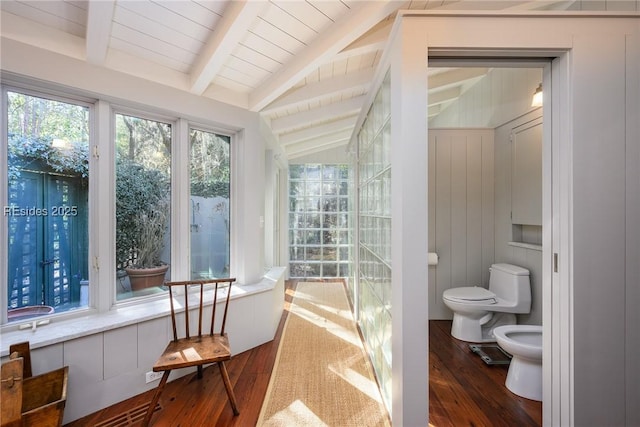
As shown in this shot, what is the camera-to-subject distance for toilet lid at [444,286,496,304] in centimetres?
256

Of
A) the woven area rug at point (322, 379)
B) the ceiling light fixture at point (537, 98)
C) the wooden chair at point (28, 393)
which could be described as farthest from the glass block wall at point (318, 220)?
the wooden chair at point (28, 393)

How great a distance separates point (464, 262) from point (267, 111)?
256 cm

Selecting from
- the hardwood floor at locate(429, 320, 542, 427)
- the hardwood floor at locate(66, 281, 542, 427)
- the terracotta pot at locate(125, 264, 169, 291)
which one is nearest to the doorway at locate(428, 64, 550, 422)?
the hardwood floor at locate(429, 320, 542, 427)

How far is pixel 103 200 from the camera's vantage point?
6.44ft

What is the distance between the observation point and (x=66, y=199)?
1.86m

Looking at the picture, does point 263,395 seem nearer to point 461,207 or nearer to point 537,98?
point 461,207

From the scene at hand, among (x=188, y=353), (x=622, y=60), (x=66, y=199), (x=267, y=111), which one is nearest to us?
(x=622, y=60)

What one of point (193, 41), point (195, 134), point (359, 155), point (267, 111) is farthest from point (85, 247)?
point (359, 155)

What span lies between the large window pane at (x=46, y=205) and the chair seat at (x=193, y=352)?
29.1 inches

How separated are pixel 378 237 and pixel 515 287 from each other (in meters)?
1.44

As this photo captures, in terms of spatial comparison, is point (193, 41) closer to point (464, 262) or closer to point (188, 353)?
point (188, 353)

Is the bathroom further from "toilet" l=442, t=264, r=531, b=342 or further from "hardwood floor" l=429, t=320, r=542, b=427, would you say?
"hardwood floor" l=429, t=320, r=542, b=427

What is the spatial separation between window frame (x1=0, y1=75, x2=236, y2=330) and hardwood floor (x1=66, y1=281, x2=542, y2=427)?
541 millimetres

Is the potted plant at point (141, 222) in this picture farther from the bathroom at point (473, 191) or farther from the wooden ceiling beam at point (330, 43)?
the bathroom at point (473, 191)
